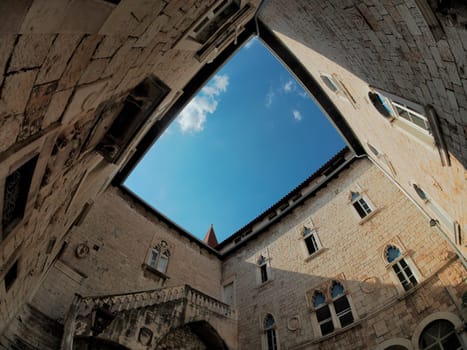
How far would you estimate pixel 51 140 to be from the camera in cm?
230

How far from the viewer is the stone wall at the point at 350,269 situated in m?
Answer: 7.89

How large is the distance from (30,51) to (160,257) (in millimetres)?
12749

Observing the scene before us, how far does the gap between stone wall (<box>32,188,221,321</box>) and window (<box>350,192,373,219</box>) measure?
855 centimetres

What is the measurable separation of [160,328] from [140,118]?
7.13 metres

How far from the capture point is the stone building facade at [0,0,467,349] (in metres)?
1.93

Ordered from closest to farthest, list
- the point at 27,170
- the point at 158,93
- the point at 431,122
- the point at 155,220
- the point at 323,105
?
the point at 27,170 < the point at 431,122 < the point at 158,93 < the point at 323,105 < the point at 155,220

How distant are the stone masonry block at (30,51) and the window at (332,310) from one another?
35.5 ft

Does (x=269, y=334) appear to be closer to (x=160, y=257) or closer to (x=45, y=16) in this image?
(x=160, y=257)

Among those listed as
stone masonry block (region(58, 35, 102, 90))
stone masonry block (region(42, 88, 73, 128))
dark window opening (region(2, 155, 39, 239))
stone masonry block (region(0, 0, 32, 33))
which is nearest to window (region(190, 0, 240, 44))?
stone masonry block (region(58, 35, 102, 90))

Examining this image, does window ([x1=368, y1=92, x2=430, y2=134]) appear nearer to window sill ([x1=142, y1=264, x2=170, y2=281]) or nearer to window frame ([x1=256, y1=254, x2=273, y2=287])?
window frame ([x1=256, y1=254, x2=273, y2=287])

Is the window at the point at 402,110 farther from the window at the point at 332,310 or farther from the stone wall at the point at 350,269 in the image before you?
the window at the point at 332,310

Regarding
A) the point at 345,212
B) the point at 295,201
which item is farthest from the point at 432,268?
the point at 295,201

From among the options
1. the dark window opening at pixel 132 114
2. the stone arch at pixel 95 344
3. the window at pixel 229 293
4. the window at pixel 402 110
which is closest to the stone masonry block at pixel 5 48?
the dark window opening at pixel 132 114

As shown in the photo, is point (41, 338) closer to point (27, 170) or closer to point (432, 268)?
point (27, 170)
